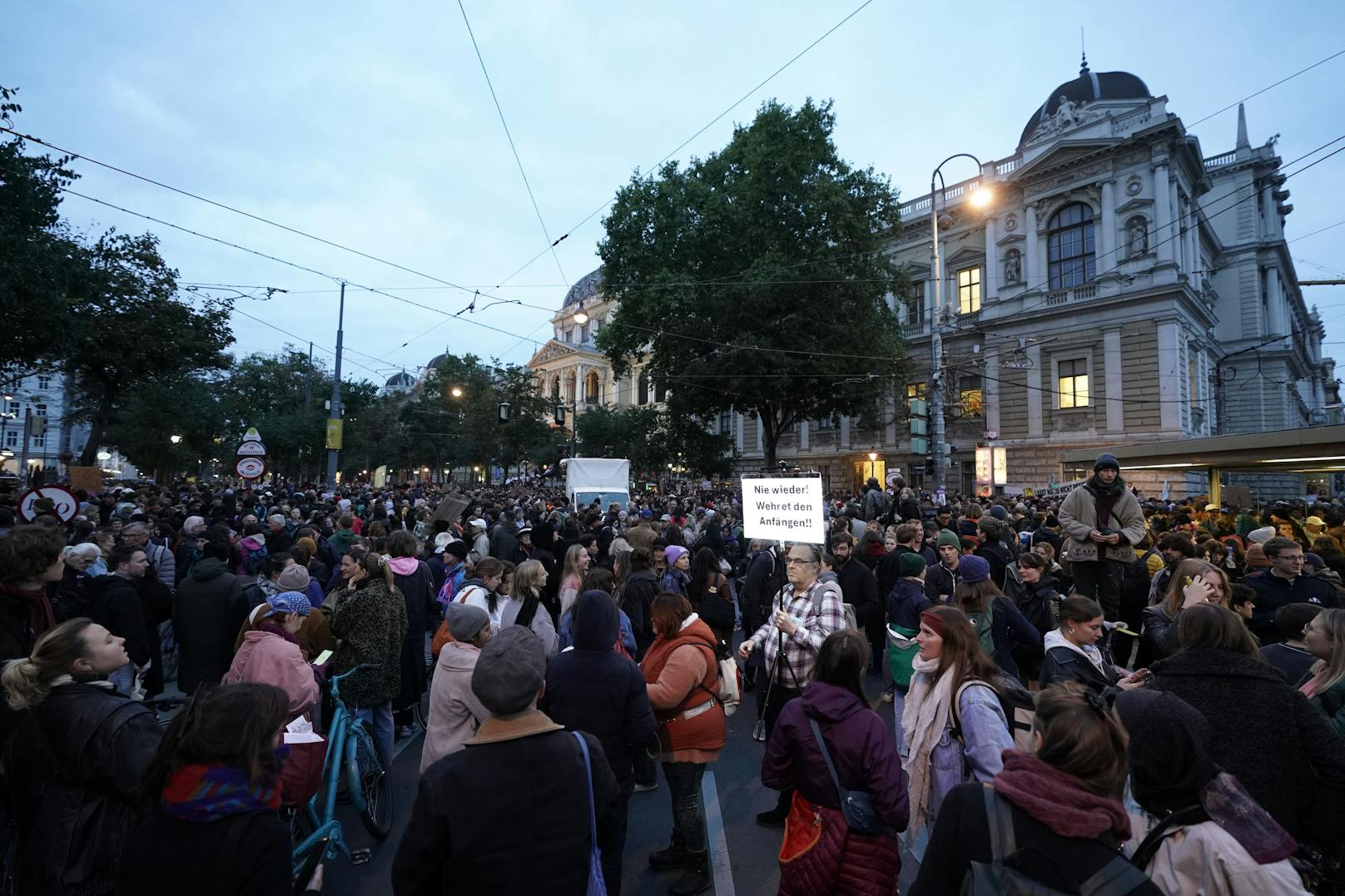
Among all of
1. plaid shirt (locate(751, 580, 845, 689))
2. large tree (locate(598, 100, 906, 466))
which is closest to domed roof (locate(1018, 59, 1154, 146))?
large tree (locate(598, 100, 906, 466))

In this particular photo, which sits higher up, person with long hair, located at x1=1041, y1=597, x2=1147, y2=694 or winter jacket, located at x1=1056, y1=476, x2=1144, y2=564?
winter jacket, located at x1=1056, y1=476, x2=1144, y2=564

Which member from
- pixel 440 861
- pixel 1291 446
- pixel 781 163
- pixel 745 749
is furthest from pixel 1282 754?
pixel 781 163

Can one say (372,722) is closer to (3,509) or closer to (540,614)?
(540,614)

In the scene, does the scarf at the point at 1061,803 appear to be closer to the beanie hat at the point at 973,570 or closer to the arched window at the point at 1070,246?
the beanie hat at the point at 973,570

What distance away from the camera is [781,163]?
24.5 m

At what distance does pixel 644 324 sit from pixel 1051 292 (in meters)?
19.6

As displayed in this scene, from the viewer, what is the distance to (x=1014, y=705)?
9.93 feet

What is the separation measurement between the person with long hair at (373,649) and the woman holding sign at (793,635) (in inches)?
102

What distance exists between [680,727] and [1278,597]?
4854 mm

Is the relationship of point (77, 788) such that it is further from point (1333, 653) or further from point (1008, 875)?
point (1333, 653)

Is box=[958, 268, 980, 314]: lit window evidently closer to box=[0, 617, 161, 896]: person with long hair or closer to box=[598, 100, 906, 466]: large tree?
box=[598, 100, 906, 466]: large tree

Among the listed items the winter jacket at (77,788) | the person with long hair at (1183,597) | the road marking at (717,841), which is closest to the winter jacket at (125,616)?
the winter jacket at (77,788)

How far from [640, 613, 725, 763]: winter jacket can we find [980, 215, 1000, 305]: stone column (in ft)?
115

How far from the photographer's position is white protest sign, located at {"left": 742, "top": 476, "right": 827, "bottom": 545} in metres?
6.10
